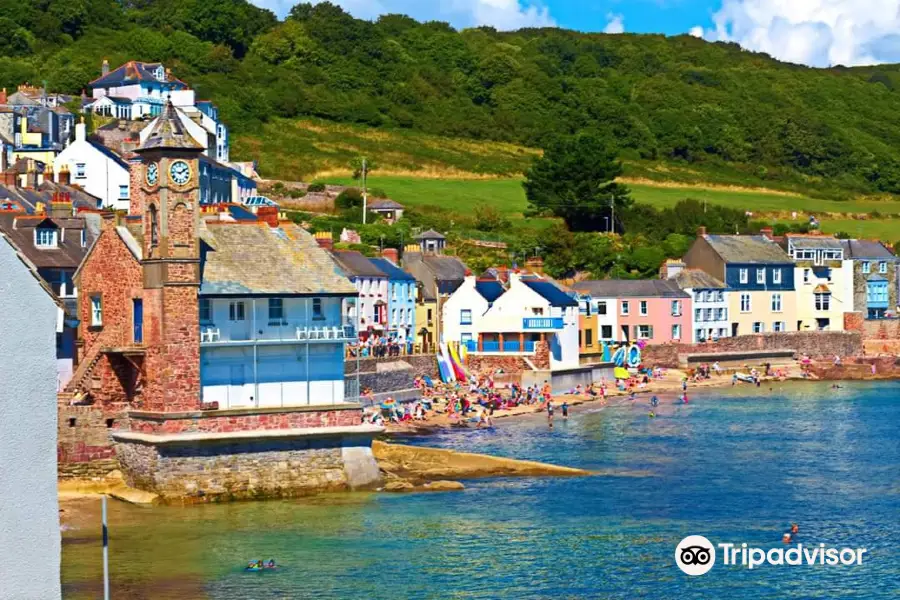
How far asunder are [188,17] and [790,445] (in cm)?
13251

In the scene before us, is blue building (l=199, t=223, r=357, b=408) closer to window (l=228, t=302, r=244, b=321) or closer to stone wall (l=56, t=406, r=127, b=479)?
window (l=228, t=302, r=244, b=321)

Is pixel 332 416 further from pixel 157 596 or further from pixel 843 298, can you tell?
pixel 843 298

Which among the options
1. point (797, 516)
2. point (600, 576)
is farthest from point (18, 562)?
point (797, 516)

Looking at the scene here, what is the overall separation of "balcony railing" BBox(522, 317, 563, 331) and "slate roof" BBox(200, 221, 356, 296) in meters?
37.1

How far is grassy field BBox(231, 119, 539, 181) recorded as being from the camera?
5645 inches

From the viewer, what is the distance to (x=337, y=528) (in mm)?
42281

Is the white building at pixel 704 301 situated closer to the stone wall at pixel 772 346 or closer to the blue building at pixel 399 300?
the stone wall at pixel 772 346

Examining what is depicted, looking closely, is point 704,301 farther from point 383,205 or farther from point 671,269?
point 383,205

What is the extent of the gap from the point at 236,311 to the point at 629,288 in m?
58.1

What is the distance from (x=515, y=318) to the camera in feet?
287

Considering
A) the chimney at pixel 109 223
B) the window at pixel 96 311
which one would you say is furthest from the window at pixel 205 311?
the chimney at pixel 109 223

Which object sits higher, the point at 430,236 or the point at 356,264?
the point at 430,236

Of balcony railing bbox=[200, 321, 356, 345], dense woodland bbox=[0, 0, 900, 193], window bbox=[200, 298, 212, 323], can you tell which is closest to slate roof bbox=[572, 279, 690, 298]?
balcony railing bbox=[200, 321, 356, 345]

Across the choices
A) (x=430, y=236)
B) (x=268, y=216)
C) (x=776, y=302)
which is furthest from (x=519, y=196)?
(x=268, y=216)
